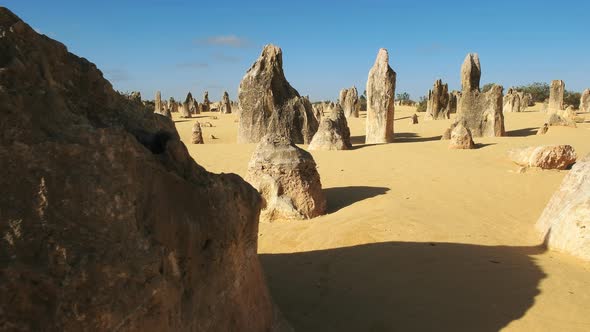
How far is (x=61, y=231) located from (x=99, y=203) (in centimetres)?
18

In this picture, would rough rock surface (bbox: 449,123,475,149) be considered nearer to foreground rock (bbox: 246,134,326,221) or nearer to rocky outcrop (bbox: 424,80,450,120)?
foreground rock (bbox: 246,134,326,221)

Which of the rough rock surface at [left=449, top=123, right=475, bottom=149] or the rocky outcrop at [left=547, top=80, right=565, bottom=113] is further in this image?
the rocky outcrop at [left=547, top=80, right=565, bottom=113]

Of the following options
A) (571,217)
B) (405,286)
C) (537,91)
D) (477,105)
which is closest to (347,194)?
(571,217)

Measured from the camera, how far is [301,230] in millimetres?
5637

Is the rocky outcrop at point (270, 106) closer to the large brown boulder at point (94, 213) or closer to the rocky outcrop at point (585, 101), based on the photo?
the large brown boulder at point (94, 213)

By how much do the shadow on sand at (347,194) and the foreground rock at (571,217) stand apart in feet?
8.50

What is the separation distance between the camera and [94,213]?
1824 mm

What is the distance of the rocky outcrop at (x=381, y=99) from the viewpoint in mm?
15258

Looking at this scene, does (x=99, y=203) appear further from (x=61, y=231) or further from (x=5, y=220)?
(x=5, y=220)

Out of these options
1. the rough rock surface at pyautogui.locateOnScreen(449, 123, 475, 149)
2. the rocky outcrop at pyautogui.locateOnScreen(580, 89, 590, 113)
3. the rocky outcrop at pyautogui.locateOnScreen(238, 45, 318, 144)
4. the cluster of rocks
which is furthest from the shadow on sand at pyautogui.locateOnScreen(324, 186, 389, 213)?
the rocky outcrop at pyautogui.locateOnScreen(580, 89, 590, 113)

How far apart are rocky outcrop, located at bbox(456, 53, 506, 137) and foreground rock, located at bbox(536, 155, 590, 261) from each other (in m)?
10.8

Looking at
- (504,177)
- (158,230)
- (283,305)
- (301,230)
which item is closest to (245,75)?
(504,177)

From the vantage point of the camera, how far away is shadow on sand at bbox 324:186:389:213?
6.92 meters

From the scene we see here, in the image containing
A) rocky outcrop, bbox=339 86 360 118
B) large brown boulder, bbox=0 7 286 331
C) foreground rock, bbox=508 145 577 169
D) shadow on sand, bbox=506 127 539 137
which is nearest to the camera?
large brown boulder, bbox=0 7 286 331
